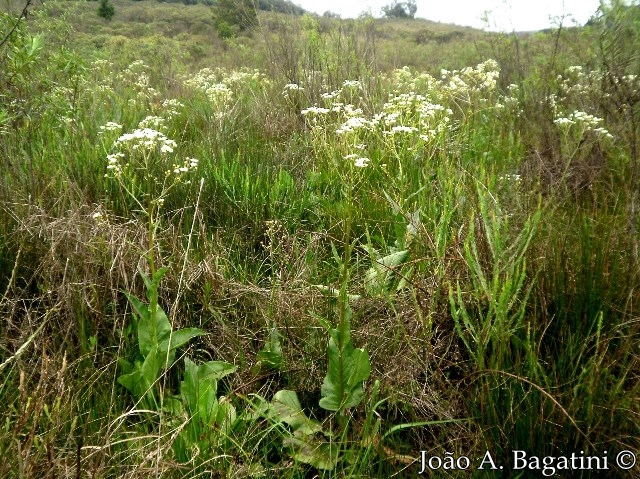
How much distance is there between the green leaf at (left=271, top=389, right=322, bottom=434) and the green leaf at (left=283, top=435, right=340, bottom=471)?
3 cm

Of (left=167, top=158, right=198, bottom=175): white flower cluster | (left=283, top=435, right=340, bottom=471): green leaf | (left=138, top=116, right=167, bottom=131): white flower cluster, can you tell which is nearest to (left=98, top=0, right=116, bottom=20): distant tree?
(left=138, top=116, right=167, bottom=131): white flower cluster

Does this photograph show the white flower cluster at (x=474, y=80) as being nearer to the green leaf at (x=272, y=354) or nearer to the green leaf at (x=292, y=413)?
the green leaf at (x=272, y=354)

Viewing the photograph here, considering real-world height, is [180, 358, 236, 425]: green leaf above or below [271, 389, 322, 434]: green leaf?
above

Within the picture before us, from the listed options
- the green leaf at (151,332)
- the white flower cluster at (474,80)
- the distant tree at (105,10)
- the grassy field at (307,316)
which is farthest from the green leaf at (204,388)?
the distant tree at (105,10)

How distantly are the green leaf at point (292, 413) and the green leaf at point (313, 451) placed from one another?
31 mm

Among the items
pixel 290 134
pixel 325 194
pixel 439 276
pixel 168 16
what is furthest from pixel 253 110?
pixel 168 16

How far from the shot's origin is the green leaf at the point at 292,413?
1388 millimetres

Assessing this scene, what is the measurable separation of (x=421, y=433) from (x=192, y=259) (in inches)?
45.0

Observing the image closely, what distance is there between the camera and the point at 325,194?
2.86 metres

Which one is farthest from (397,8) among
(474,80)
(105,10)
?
(474,80)

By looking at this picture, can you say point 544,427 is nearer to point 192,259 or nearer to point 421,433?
point 421,433

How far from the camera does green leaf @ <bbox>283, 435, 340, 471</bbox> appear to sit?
1255mm

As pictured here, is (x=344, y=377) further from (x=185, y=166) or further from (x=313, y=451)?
(x=185, y=166)

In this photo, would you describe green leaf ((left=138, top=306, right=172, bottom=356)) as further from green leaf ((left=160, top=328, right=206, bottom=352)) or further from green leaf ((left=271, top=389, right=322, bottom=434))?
green leaf ((left=271, top=389, right=322, bottom=434))
